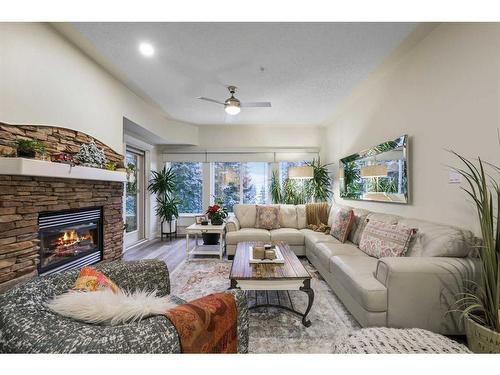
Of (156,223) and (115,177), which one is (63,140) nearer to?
(115,177)

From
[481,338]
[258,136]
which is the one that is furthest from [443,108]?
[258,136]

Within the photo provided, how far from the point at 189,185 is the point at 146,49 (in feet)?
12.7

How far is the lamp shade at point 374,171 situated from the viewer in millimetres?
3277

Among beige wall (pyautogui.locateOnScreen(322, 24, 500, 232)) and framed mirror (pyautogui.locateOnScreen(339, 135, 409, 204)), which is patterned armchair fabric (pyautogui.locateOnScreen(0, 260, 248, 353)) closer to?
beige wall (pyautogui.locateOnScreen(322, 24, 500, 232))

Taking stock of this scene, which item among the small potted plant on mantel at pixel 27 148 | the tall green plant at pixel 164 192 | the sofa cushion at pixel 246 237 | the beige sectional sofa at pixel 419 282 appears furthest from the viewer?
the tall green plant at pixel 164 192

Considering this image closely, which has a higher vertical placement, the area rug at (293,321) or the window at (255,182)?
the window at (255,182)

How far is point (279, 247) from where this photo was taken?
3.16 metres

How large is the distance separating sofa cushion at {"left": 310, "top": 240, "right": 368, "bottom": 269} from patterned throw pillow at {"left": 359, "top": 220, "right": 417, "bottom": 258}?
142 millimetres

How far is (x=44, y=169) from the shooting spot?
213cm

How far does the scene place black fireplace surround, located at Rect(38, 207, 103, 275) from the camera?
96.5 inches

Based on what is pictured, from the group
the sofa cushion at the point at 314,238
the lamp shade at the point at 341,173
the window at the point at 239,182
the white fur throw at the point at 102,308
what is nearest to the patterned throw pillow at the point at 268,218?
the sofa cushion at the point at 314,238

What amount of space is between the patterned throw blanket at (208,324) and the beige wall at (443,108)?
212 centimetres

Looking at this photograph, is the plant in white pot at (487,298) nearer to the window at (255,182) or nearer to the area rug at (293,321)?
the area rug at (293,321)

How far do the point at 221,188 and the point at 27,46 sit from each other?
4.50 m
